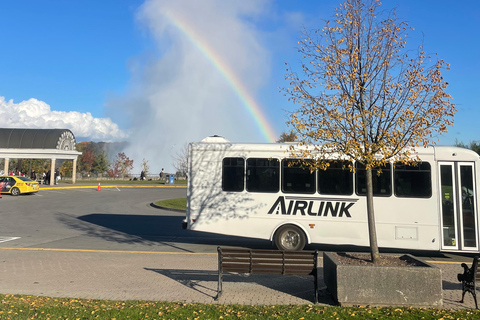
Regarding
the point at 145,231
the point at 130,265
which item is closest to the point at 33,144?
the point at 145,231

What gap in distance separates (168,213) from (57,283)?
12.7 metres

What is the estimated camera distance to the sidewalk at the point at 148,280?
632cm

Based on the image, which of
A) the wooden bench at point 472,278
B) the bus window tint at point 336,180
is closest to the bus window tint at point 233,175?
the bus window tint at point 336,180

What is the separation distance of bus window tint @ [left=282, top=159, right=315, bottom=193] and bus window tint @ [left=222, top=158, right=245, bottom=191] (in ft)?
3.92

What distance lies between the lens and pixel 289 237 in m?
10.0

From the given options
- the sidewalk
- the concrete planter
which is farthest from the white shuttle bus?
the concrete planter

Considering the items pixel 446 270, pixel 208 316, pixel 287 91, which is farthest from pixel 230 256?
pixel 446 270

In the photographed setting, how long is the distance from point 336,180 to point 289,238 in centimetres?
205

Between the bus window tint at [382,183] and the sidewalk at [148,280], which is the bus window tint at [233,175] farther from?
the bus window tint at [382,183]

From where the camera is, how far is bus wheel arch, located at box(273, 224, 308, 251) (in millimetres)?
9922

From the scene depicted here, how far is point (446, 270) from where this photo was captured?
8516 millimetres

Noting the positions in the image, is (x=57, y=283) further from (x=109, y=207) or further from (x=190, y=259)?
(x=109, y=207)

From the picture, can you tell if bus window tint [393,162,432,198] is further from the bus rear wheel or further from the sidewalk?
the bus rear wheel

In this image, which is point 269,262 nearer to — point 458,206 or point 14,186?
point 458,206
